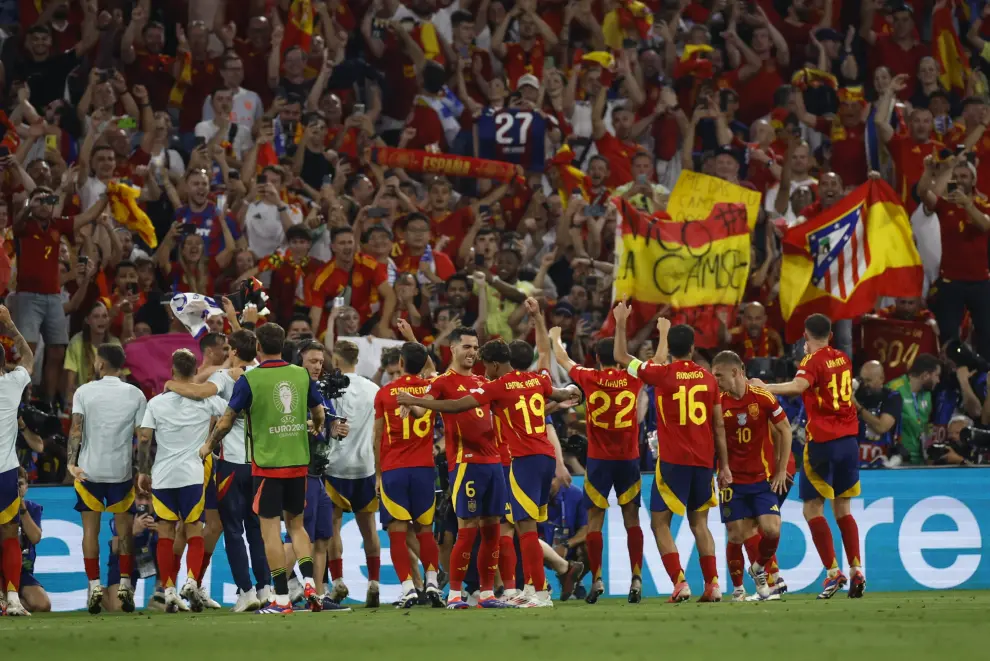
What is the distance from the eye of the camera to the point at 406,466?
13484 mm

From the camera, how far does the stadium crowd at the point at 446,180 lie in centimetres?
1627

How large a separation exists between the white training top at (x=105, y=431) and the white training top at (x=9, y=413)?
1.94 ft

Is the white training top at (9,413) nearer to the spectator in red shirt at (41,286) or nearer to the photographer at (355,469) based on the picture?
the photographer at (355,469)

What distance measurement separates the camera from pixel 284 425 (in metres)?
12.4

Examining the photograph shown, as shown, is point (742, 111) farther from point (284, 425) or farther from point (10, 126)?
point (284, 425)

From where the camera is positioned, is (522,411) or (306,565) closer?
(306,565)

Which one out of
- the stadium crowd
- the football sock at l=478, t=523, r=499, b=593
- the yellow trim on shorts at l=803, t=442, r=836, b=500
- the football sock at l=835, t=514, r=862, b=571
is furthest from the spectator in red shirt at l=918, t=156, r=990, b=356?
the football sock at l=478, t=523, r=499, b=593

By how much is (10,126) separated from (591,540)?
8.87 metres

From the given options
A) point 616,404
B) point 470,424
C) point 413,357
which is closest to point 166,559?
point 413,357

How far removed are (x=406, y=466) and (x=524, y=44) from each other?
30.8ft

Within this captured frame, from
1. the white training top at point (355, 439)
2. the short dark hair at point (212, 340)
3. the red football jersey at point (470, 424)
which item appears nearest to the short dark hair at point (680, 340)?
the red football jersey at point (470, 424)

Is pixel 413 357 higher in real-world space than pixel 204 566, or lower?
higher

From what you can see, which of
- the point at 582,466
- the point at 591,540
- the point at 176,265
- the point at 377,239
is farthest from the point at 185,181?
the point at 591,540

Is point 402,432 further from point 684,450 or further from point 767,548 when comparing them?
point 767,548
